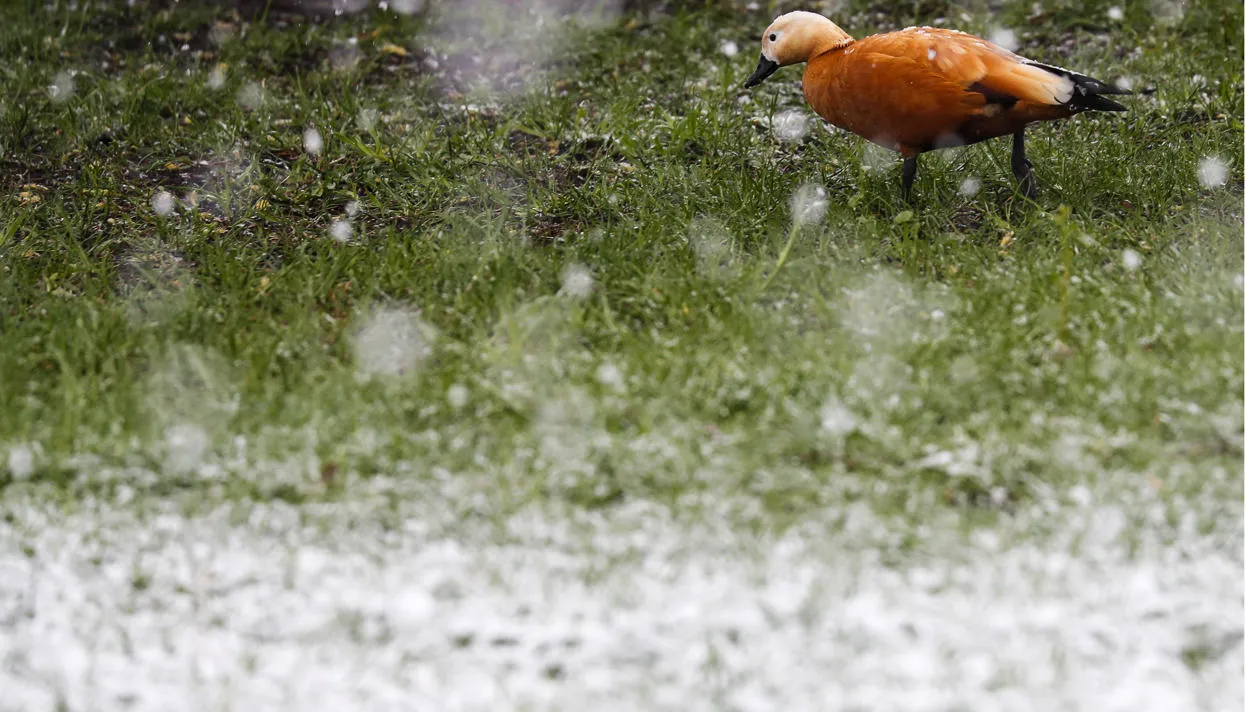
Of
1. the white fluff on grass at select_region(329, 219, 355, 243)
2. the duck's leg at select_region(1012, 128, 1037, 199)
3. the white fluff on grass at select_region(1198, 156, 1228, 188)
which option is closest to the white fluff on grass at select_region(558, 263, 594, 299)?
the white fluff on grass at select_region(329, 219, 355, 243)

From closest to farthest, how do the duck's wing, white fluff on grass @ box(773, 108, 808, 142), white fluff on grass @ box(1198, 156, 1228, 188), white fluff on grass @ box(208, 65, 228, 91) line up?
the duck's wing → white fluff on grass @ box(1198, 156, 1228, 188) → white fluff on grass @ box(773, 108, 808, 142) → white fluff on grass @ box(208, 65, 228, 91)

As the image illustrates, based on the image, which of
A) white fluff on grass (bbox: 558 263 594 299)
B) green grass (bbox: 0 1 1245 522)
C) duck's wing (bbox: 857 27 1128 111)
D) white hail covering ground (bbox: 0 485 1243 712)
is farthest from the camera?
white fluff on grass (bbox: 558 263 594 299)

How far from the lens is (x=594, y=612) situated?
257 centimetres

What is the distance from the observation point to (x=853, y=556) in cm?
268

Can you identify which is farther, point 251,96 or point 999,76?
point 251,96

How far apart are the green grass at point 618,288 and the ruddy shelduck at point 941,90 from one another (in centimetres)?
35

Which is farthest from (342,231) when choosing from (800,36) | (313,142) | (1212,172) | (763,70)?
(1212,172)

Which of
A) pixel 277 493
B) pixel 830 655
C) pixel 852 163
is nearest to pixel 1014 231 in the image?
pixel 852 163

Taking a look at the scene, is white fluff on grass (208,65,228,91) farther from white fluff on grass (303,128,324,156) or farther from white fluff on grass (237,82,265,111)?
white fluff on grass (303,128,324,156)

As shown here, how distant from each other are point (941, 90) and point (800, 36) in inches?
23.7

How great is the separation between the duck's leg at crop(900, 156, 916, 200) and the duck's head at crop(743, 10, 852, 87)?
45 cm

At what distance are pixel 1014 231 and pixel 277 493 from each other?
2.46 m

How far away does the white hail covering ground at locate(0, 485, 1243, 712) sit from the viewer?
2.38 m

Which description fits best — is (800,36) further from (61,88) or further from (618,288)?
(61,88)
